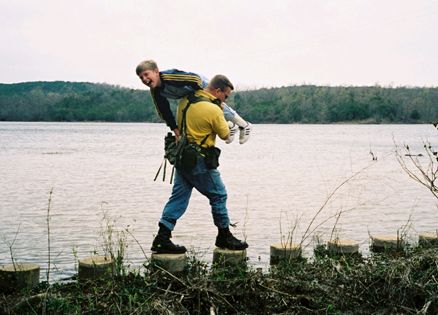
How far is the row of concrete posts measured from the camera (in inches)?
220

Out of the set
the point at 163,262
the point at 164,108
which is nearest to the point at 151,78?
the point at 164,108

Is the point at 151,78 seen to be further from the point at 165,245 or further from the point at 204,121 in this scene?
the point at 165,245

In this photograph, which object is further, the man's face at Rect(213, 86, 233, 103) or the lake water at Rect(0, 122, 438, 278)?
the lake water at Rect(0, 122, 438, 278)

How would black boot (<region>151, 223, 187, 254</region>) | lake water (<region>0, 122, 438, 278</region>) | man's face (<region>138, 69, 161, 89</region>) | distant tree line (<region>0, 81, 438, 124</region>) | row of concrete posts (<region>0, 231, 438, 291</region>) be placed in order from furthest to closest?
distant tree line (<region>0, 81, 438, 124</region>), lake water (<region>0, 122, 438, 278</region>), black boot (<region>151, 223, 187, 254</region>), man's face (<region>138, 69, 161, 89</region>), row of concrete posts (<region>0, 231, 438, 291</region>)

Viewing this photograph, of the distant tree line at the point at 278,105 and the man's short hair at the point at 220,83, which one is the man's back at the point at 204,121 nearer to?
the man's short hair at the point at 220,83

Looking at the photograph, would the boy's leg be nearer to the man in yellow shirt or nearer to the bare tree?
the man in yellow shirt

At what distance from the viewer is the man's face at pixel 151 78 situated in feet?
19.6

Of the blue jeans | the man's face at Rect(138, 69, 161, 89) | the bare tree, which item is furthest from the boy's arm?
the bare tree

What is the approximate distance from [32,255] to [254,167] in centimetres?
1900

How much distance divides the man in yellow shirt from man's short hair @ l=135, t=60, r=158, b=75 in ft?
1.70

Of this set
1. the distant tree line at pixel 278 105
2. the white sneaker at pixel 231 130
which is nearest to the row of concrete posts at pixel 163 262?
the white sneaker at pixel 231 130

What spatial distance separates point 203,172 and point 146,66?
4.18 feet

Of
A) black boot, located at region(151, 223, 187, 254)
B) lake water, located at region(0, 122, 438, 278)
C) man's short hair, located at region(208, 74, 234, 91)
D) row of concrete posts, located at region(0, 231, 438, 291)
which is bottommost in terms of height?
lake water, located at region(0, 122, 438, 278)

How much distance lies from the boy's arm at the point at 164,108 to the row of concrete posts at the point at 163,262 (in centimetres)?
144
